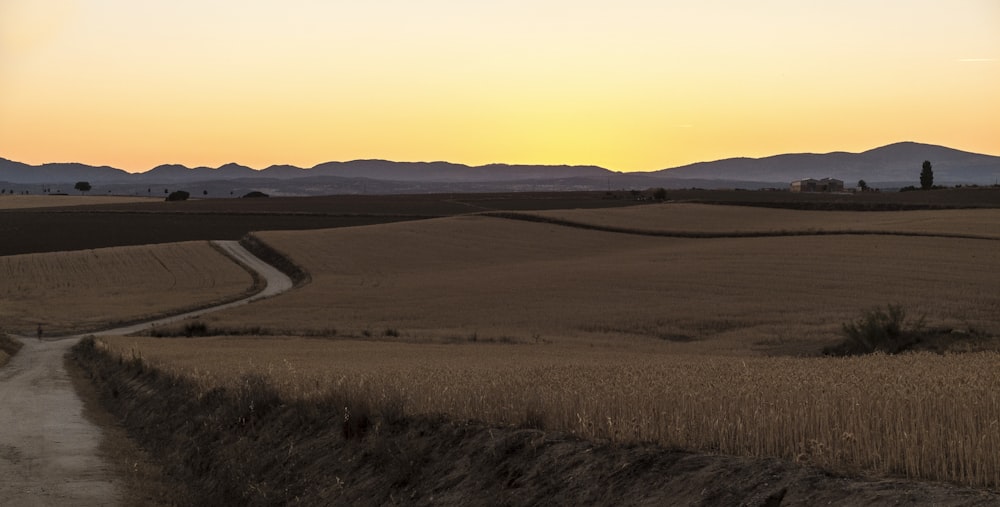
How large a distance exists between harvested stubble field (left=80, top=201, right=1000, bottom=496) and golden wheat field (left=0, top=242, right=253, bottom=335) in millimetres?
6720

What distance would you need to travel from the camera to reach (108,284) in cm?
7406

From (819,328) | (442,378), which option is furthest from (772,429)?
(819,328)

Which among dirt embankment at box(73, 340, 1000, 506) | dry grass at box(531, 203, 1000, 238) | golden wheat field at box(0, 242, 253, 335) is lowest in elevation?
golden wheat field at box(0, 242, 253, 335)

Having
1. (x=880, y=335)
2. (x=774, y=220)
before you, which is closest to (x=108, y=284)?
(x=880, y=335)

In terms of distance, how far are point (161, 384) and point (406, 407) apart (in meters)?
12.5

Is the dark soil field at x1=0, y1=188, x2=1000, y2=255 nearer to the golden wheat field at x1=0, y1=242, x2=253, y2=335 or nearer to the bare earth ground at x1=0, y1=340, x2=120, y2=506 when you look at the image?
the golden wheat field at x1=0, y1=242, x2=253, y2=335

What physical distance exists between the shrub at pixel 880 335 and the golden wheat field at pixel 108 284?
41.4m

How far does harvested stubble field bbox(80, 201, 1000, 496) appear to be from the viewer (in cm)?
866

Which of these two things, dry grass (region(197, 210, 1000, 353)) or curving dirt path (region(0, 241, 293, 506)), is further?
dry grass (region(197, 210, 1000, 353))

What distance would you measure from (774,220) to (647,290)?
5744 centimetres

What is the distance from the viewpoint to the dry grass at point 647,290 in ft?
133

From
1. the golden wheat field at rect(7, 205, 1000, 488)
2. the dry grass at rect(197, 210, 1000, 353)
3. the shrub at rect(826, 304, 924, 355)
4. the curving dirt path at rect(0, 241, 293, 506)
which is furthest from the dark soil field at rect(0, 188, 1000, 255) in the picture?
the shrub at rect(826, 304, 924, 355)

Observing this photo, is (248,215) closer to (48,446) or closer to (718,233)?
(718,233)

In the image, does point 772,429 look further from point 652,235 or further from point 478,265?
point 652,235
